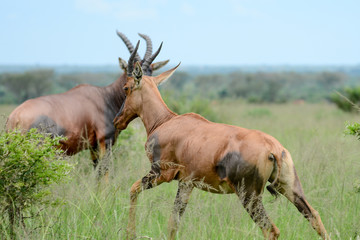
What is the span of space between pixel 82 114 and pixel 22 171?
2830mm

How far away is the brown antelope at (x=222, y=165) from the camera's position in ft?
12.3

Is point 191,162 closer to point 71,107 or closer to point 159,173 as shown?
point 159,173

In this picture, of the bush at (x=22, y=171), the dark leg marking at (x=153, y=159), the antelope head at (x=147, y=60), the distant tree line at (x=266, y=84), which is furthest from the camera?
the distant tree line at (x=266, y=84)

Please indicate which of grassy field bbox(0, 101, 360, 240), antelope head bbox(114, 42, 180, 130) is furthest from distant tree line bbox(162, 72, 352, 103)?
antelope head bbox(114, 42, 180, 130)

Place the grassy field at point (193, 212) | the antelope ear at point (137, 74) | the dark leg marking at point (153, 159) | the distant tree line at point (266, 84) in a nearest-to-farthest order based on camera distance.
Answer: the grassy field at point (193, 212)
the dark leg marking at point (153, 159)
the antelope ear at point (137, 74)
the distant tree line at point (266, 84)

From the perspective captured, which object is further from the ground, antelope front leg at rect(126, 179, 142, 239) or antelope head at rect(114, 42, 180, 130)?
antelope head at rect(114, 42, 180, 130)

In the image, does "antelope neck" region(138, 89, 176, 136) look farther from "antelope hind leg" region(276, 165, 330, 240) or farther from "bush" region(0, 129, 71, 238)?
"antelope hind leg" region(276, 165, 330, 240)

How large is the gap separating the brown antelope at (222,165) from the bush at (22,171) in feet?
2.61

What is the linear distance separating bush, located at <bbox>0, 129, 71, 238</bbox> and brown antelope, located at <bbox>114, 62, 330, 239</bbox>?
794 mm

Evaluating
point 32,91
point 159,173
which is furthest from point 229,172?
point 32,91

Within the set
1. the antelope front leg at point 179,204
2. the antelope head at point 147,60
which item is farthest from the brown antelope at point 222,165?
the antelope head at point 147,60

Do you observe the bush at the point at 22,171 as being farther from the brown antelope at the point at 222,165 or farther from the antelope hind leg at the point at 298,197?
the antelope hind leg at the point at 298,197

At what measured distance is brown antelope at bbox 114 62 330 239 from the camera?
374 cm

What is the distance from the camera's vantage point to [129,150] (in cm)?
780
